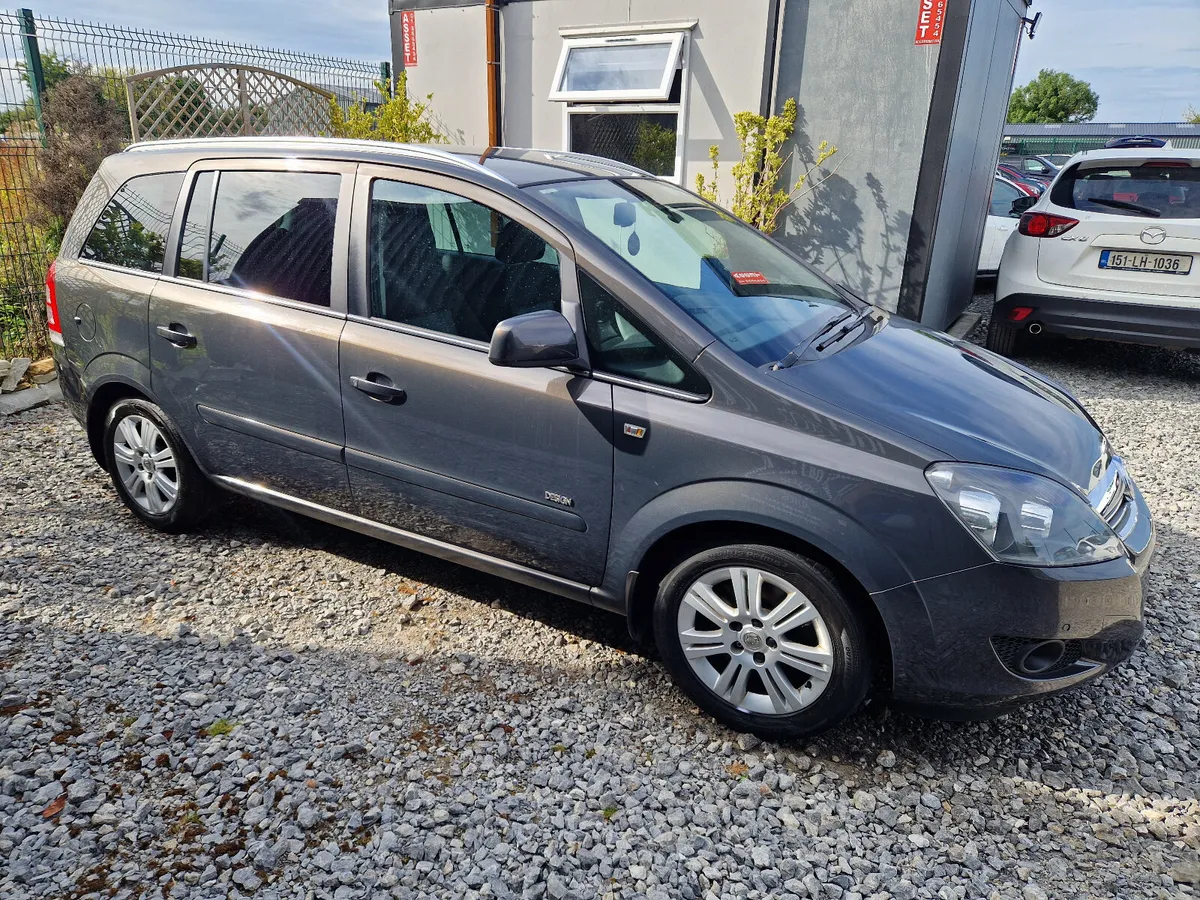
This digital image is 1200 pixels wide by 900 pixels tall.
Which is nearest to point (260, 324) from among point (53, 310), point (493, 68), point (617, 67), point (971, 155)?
point (53, 310)

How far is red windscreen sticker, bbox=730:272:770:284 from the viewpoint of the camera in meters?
3.06

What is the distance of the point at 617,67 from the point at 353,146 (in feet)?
17.0

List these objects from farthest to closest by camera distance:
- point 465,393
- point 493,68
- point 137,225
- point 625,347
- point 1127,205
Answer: point 493,68 < point 1127,205 < point 137,225 < point 465,393 < point 625,347

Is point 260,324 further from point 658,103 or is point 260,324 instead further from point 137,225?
point 658,103

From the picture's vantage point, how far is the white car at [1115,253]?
614 cm

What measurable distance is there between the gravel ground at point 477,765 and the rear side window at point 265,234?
1.29 metres

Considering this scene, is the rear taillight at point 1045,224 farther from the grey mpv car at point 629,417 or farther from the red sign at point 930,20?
the grey mpv car at point 629,417

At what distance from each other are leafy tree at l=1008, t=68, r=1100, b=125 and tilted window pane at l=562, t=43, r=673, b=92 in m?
84.0

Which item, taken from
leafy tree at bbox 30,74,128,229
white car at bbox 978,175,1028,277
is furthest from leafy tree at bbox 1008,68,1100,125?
leafy tree at bbox 30,74,128,229

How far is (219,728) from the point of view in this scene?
268 centimetres

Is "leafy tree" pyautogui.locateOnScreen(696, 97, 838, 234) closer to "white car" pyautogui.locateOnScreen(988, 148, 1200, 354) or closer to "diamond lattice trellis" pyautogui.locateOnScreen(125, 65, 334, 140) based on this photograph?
"white car" pyautogui.locateOnScreen(988, 148, 1200, 354)

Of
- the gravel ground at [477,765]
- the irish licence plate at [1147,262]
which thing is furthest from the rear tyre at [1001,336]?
the gravel ground at [477,765]

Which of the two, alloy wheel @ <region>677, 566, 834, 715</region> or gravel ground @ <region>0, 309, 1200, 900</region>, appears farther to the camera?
alloy wheel @ <region>677, 566, 834, 715</region>

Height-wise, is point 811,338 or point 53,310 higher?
point 811,338
